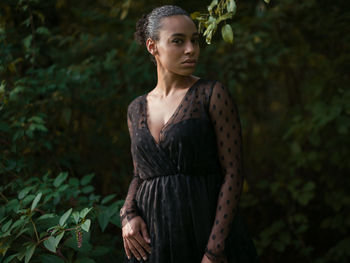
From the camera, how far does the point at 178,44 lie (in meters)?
1.67

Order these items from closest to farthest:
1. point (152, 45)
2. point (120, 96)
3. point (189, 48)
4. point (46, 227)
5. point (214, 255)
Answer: point (214, 255)
point (189, 48)
point (152, 45)
point (46, 227)
point (120, 96)

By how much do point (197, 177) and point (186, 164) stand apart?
0.08m

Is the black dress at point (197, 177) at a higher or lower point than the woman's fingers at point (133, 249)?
higher

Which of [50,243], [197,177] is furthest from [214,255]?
[50,243]

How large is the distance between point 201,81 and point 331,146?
2.21 m

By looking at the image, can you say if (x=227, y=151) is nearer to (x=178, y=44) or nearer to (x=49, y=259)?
(x=178, y=44)

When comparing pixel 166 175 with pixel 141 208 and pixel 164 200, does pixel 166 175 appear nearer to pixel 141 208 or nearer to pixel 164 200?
pixel 164 200

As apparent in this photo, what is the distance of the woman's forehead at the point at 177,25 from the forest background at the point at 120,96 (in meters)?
1.04

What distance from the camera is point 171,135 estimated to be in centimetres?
165

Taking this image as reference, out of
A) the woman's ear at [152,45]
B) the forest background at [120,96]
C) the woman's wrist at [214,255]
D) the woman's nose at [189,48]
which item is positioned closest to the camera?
the woman's wrist at [214,255]

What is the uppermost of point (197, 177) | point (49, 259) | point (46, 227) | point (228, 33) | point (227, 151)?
point (228, 33)

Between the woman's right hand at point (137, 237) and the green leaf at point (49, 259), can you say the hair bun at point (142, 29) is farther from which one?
the green leaf at point (49, 259)

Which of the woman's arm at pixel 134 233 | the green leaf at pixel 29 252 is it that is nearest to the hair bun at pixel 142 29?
the woman's arm at pixel 134 233

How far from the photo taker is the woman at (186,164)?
1.63 m
